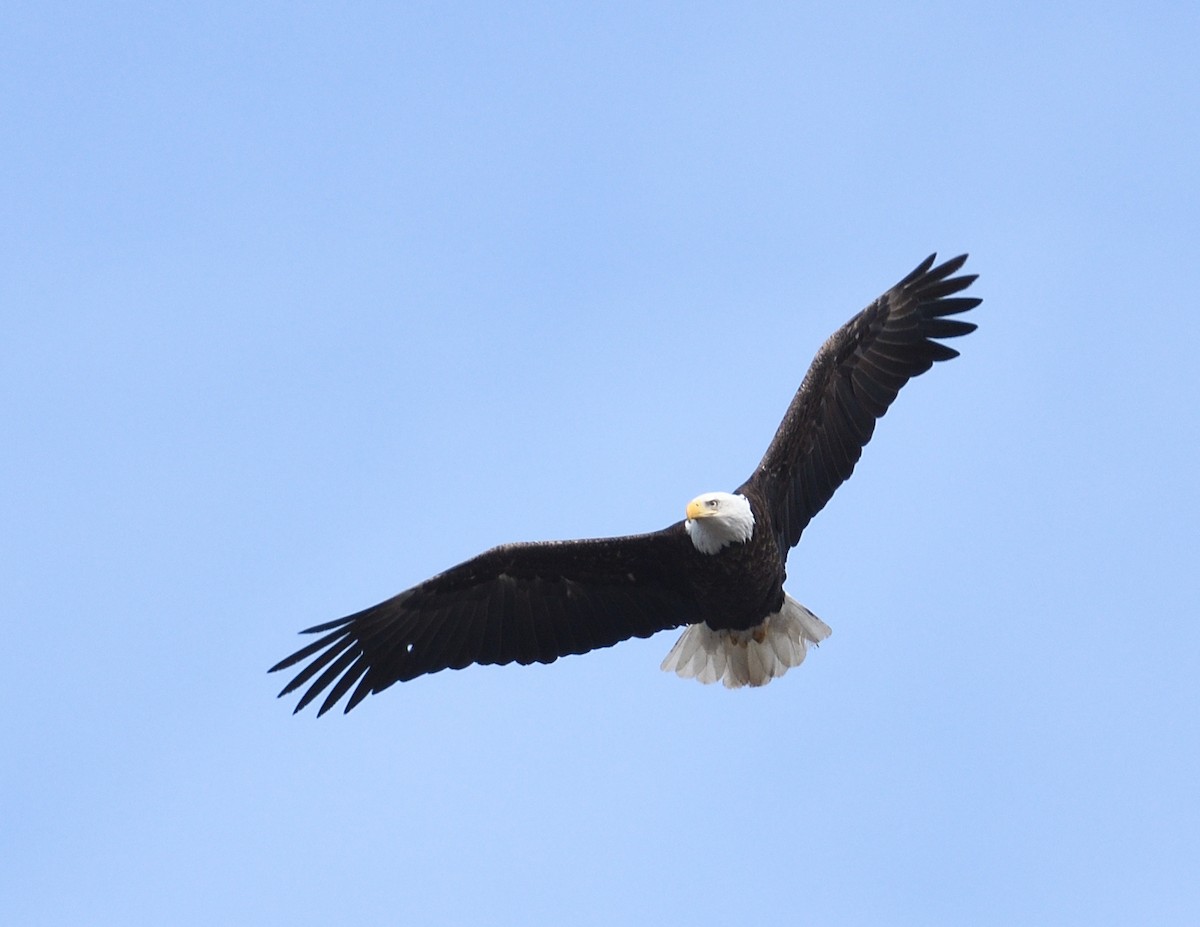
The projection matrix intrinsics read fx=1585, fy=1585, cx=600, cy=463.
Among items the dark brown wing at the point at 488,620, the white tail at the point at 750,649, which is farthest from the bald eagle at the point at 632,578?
the white tail at the point at 750,649

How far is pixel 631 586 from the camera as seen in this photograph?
946 centimetres

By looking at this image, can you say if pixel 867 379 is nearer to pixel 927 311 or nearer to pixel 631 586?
pixel 927 311

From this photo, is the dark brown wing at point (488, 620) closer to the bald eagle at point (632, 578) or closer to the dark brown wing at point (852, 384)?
the bald eagle at point (632, 578)

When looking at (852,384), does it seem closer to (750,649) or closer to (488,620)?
(750,649)

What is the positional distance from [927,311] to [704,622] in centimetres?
239

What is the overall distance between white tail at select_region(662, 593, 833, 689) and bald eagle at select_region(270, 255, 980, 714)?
0.46 m

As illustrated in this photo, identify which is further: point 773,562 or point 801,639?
point 801,639

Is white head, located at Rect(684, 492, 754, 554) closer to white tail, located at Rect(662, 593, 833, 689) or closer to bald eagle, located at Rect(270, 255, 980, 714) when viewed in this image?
bald eagle, located at Rect(270, 255, 980, 714)

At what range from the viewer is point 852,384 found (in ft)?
31.3

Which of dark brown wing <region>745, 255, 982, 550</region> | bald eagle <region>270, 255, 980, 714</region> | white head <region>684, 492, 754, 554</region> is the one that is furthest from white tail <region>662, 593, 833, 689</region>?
white head <region>684, 492, 754, 554</region>

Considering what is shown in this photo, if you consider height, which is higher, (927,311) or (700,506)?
(927,311)

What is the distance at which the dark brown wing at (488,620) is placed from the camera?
371 inches

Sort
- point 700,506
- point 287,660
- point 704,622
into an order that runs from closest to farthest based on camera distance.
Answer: point 700,506 < point 287,660 < point 704,622

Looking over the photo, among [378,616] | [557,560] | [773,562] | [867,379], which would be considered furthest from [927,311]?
[378,616]
